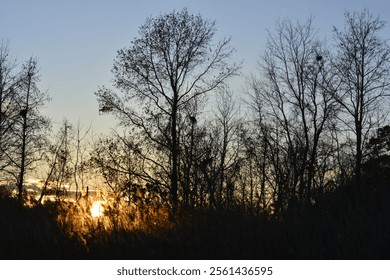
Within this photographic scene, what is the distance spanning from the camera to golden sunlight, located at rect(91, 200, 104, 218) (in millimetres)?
10812

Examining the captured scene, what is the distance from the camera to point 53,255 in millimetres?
10195

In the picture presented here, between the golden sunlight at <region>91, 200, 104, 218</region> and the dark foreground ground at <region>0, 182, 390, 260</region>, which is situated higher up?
the golden sunlight at <region>91, 200, 104, 218</region>

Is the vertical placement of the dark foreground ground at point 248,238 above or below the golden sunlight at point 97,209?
below

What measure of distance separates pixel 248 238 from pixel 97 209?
348 cm

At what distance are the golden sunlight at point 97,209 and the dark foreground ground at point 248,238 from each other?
575 millimetres

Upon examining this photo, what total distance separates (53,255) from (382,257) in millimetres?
5896

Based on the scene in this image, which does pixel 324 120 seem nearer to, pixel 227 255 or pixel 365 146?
pixel 365 146

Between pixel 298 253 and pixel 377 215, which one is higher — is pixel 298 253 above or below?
below

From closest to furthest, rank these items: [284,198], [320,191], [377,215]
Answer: [377,215]
[320,191]
[284,198]

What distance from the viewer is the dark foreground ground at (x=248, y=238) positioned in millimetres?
8281

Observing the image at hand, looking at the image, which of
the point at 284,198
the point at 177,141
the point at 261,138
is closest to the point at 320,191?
the point at 284,198

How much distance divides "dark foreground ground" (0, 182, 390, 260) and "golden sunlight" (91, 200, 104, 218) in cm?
57

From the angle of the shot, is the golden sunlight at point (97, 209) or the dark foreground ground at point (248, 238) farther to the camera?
the golden sunlight at point (97, 209)
